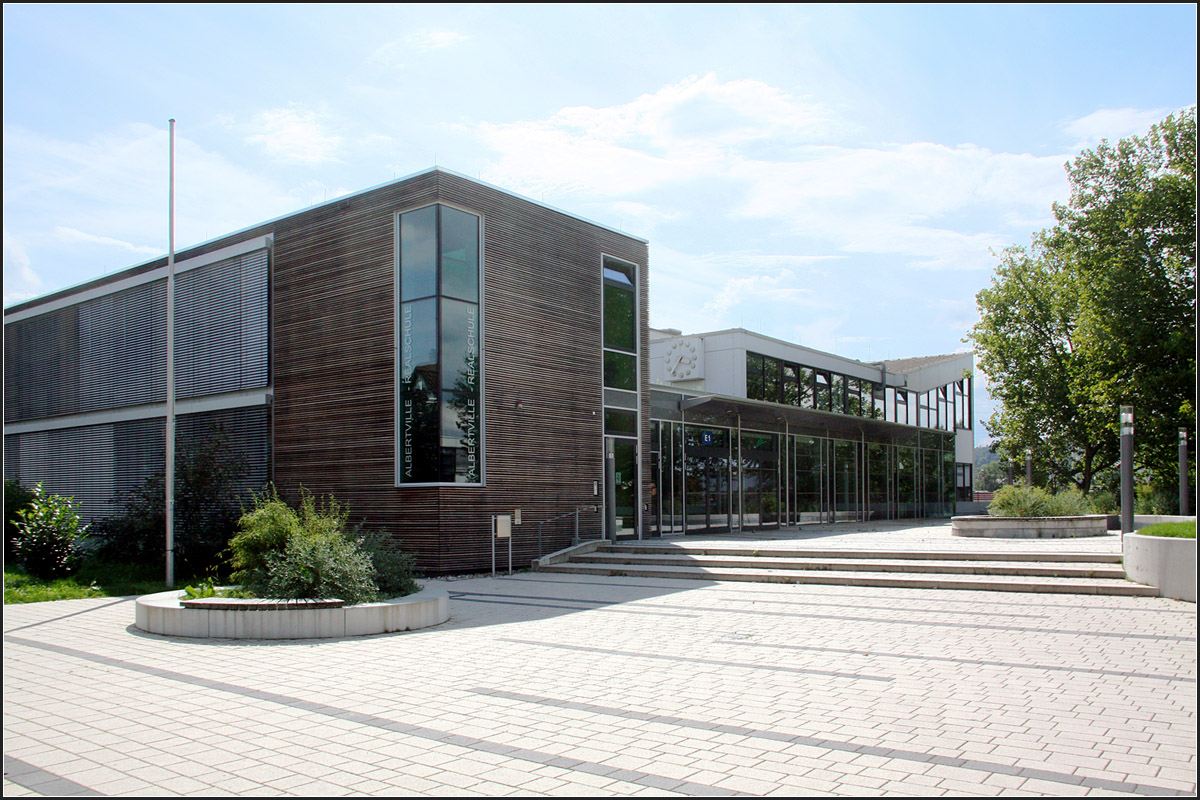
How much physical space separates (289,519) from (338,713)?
5.27 m

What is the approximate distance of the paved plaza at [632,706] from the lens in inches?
194

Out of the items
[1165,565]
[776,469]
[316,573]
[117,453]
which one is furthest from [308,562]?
[776,469]

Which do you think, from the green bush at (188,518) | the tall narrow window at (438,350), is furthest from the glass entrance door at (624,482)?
the green bush at (188,518)

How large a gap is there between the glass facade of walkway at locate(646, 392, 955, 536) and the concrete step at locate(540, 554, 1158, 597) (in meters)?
4.68

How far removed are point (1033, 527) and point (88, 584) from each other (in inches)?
858

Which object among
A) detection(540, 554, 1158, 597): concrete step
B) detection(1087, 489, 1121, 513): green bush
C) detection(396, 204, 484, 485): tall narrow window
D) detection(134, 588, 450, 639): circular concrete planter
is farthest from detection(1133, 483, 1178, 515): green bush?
detection(134, 588, 450, 639): circular concrete planter

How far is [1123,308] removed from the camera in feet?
94.7

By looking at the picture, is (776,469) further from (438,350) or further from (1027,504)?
(438,350)

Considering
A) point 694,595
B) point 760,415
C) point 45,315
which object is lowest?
point 694,595

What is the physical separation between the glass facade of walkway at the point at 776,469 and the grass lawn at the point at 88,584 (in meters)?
11.3

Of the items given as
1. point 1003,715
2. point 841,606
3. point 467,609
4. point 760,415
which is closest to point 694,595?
point 841,606

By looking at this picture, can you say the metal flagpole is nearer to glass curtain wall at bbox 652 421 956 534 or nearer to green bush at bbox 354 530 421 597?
green bush at bbox 354 530 421 597

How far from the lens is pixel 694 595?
537 inches

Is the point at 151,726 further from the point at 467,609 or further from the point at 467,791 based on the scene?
the point at 467,609
